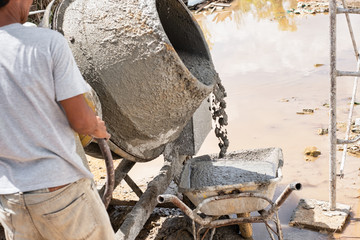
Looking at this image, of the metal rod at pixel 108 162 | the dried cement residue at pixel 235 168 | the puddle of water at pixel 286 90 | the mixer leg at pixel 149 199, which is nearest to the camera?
the metal rod at pixel 108 162

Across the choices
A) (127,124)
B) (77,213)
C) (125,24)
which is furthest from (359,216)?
(77,213)

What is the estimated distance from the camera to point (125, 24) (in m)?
2.85

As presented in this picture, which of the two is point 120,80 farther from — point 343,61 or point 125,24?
point 343,61

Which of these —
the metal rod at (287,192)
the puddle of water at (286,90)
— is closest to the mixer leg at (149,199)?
the metal rod at (287,192)

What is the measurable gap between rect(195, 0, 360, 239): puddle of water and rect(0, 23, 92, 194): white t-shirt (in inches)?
102

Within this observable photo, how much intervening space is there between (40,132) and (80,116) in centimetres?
16

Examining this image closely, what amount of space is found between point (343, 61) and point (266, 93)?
6.34 feet

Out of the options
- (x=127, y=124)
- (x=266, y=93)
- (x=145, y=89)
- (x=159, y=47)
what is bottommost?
(x=266, y=93)

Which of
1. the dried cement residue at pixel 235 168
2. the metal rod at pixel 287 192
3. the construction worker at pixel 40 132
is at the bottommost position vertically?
the dried cement residue at pixel 235 168

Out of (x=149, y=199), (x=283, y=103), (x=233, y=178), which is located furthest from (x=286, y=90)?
(x=149, y=199)

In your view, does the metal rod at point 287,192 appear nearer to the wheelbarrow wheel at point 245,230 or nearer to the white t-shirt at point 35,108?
the wheelbarrow wheel at point 245,230

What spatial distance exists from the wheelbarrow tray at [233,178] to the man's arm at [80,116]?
1.30 meters

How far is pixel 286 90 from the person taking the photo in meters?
7.65

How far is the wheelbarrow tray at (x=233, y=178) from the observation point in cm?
305
